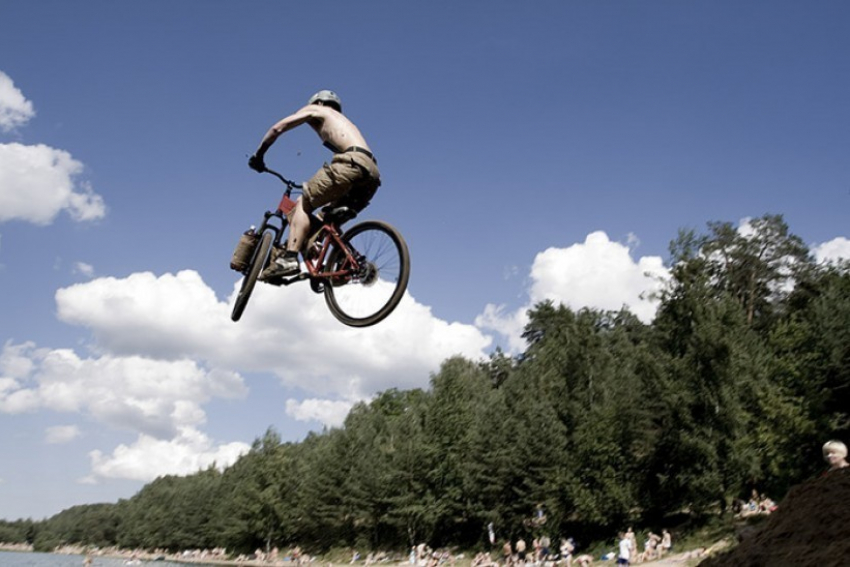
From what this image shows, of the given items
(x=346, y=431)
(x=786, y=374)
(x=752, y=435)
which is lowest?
(x=752, y=435)

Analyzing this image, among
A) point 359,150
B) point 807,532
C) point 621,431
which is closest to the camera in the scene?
point 807,532

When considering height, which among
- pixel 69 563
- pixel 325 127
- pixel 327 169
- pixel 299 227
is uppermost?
pixel 325 127

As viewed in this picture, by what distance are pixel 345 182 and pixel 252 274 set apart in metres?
1.68

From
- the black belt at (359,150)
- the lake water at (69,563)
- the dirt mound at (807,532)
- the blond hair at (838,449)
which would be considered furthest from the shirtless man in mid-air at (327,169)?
the lake water at (69,563)

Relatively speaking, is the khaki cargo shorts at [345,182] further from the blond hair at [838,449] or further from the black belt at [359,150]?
the blond hair at [838,449]

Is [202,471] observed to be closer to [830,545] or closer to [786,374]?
[786,374]

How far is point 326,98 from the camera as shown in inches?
289

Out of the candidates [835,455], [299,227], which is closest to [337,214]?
[299,227]

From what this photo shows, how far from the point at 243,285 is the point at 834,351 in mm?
29481

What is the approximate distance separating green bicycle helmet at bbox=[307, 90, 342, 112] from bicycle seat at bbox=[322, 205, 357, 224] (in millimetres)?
1185

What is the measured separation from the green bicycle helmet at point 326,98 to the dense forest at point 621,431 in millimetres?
26585

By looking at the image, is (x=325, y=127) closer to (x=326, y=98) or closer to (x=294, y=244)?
(x=326, y=98)

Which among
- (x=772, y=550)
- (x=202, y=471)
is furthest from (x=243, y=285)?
(x=202, y=471)

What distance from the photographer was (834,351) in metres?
28.7
